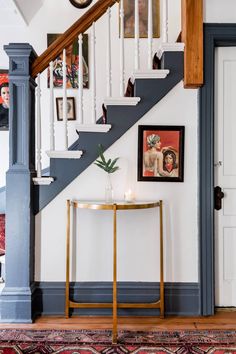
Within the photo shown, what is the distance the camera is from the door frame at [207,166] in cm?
255

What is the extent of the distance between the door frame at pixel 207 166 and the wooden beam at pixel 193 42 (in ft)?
0.23

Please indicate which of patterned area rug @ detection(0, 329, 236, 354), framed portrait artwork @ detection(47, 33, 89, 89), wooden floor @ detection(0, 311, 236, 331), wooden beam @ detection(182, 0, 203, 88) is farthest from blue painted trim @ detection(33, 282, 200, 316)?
framed portrait artwork @ detection(47, 33, 89, 89)

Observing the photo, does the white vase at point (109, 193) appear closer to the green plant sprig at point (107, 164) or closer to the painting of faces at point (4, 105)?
the green plant sprig at point (107, 164)

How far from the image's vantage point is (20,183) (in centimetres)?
251

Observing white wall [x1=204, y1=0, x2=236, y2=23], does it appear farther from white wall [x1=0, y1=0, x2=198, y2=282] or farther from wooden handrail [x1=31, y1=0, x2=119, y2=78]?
wooden handrail [x1=31, y1=0, x2=119, y2=78]

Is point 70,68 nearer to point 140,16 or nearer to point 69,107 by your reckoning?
point 69,107

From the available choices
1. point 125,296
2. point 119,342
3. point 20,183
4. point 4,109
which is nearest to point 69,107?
point 4,109

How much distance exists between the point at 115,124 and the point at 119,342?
1.52m

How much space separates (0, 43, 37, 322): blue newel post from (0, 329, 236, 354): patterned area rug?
341 millimetres

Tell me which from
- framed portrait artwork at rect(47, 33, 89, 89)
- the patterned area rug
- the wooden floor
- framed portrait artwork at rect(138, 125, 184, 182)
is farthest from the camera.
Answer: framed portrait artwork at rect(47, 33, 89, 89)

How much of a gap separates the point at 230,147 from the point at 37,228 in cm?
166

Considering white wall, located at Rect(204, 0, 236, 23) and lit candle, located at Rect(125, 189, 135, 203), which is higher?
white wall, located at Rect(204, 0, 236, 23)

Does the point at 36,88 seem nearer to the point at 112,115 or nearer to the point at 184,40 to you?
the point at 112,115

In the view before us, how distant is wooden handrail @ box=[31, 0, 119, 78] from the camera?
2.56 meters
